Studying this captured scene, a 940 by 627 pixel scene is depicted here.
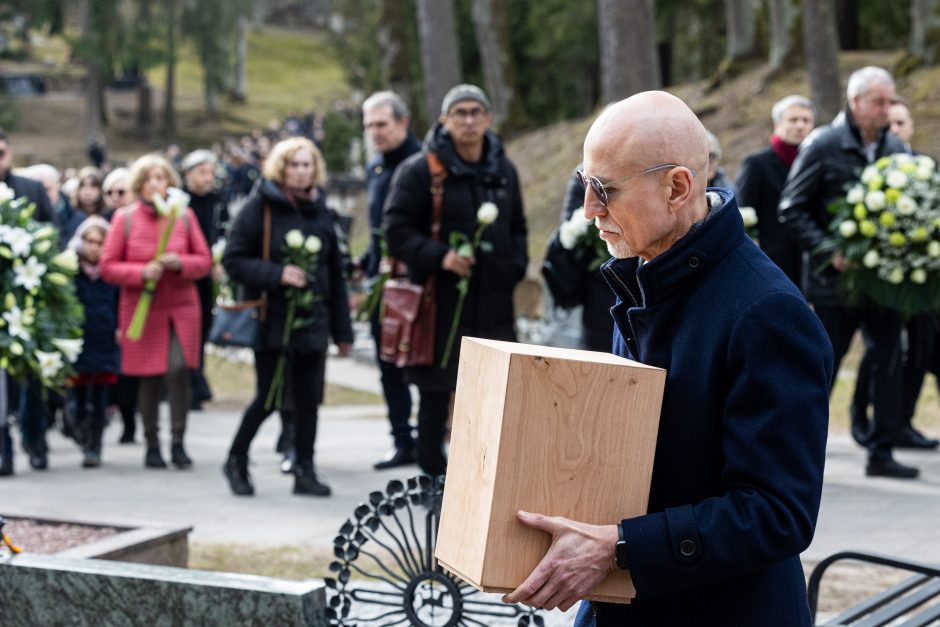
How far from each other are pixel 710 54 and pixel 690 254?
133 ft

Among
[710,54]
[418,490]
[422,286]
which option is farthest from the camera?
[710,54]

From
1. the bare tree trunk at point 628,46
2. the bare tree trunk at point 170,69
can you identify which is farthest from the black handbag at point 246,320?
the bare tree trunk at point 170,69

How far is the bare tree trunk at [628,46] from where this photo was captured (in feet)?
63.5

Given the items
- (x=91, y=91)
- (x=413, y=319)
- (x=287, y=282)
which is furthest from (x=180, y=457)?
(x=91, y=91)

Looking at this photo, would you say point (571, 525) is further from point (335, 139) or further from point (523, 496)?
point (335, 139)

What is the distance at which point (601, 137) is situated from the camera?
2809 mm

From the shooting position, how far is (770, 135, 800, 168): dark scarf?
9.79m

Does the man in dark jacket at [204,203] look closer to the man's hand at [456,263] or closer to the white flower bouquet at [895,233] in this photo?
the man's hand at [456,263]

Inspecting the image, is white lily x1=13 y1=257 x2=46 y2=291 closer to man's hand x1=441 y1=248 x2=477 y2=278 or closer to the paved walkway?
the paved walkway

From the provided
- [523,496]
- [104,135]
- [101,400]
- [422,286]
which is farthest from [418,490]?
[104,135]

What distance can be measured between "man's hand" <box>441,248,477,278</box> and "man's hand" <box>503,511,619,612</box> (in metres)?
5.57

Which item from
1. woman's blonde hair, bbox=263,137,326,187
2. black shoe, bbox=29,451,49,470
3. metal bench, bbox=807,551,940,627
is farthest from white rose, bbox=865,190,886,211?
black shoe, bbox=29,451,49,470

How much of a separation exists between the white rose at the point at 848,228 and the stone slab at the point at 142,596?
5.20 meters

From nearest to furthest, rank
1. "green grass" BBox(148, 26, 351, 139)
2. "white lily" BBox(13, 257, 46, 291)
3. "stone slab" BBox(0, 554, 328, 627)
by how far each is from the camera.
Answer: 1. "stone slab" BBox(0, 554, 328, 627)
2. "white lily" BBox(13, 257, 46, 291)
3. "green grass" BBox(148, 26, 351, 139)
